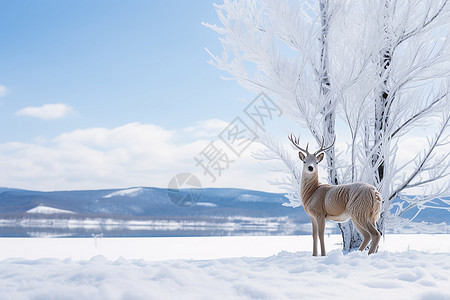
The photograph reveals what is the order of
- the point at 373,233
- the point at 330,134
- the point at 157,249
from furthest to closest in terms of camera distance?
the point at 157,249
the point at 330,134
the point at 373,233

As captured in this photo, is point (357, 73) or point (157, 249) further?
point (157, 249)

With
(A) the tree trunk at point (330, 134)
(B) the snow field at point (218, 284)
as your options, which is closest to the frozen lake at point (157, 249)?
(A) the tree trunk at point (330, 134)

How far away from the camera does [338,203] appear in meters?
5.20

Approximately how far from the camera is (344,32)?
6844mm

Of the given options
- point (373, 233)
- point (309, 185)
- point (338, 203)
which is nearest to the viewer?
point (373, 233)

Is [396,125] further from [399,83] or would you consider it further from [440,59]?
[440,59]

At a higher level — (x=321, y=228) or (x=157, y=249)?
(x=321, y=228)

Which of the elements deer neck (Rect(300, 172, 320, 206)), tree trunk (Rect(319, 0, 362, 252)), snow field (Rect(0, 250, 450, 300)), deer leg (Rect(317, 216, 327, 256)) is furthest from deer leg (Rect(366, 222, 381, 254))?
tree trunk (Rect(319, 0, 362, 252))

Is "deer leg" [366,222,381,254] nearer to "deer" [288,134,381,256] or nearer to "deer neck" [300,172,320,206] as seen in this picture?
"deer" [288,134,381,256]

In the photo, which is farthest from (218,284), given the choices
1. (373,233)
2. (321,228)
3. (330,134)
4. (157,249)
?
(157,249)

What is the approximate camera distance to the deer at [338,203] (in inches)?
198

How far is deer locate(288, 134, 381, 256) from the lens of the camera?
198 inches

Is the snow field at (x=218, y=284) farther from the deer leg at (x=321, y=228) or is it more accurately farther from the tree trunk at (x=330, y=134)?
the tree trunk at (x=330, y=134)

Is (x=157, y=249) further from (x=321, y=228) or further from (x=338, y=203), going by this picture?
(x=338, y=203)
